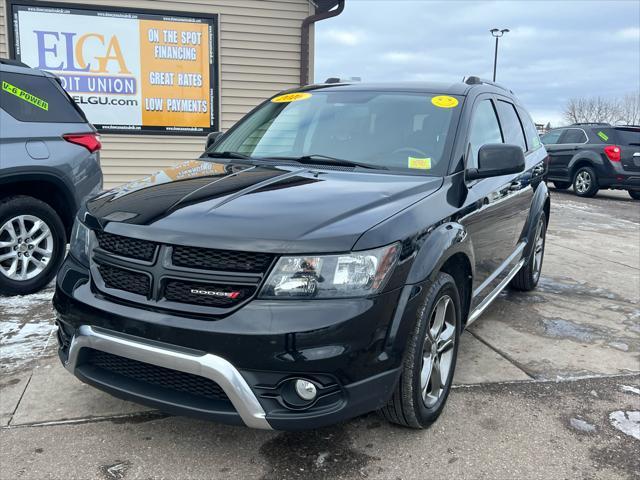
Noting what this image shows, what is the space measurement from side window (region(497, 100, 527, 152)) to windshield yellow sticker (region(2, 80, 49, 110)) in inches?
139

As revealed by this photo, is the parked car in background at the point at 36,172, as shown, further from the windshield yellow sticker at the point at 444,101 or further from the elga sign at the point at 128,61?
the elga sign at the point at 128,61

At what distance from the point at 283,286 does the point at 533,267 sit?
3690mm

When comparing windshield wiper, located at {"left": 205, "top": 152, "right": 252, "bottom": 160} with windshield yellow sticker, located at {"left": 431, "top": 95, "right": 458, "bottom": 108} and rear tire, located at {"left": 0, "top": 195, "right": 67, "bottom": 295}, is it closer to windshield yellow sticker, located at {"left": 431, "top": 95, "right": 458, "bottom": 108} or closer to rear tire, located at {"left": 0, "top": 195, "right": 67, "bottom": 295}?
windshield yellow sticker, located at {"left": 431, "top": 95, "right": 458, "bottom": 108}

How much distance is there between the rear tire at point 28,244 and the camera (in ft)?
15.0

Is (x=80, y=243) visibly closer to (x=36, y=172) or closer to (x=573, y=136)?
(x=36, y=172)

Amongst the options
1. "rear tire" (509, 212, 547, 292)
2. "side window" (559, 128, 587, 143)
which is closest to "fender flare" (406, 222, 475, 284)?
"rear tire" (509, 212, 547, 292)

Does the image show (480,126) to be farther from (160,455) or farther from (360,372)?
(160,455)

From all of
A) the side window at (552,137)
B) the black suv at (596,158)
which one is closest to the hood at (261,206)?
the black suv at (596,158)

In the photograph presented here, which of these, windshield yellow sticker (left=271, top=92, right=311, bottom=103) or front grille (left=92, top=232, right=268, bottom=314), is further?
windshield yellow sticker (left=271, top=92, right=311, bottom=103)

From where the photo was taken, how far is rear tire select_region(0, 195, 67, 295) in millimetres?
4559

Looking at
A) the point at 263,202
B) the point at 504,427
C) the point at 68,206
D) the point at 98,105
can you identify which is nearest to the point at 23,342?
the point at 68,206

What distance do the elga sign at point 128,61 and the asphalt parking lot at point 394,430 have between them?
5.19 m

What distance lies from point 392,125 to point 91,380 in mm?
2095

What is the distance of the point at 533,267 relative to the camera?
17.3ft
